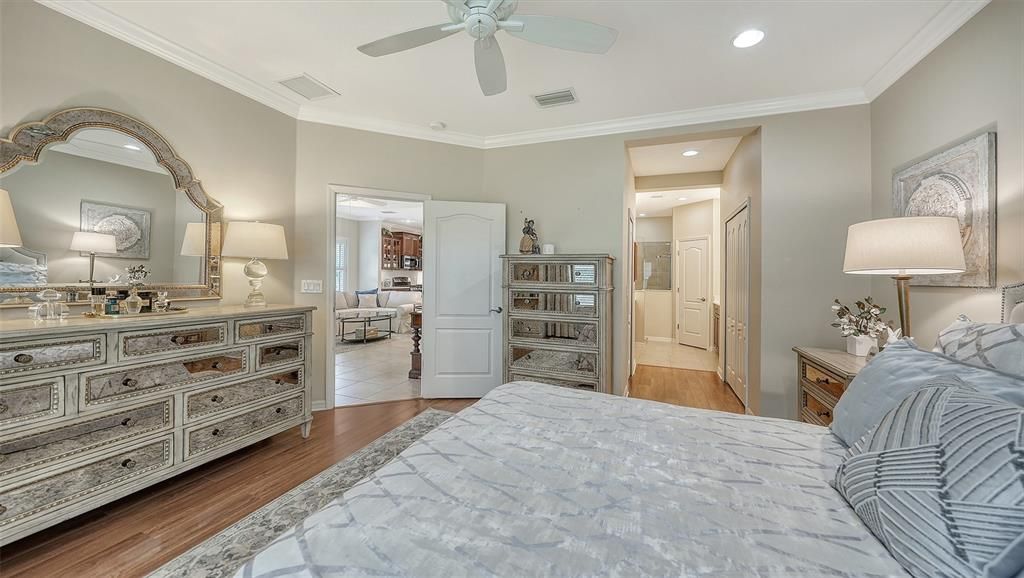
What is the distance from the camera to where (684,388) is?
4406 mm

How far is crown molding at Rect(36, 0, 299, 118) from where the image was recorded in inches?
82.5

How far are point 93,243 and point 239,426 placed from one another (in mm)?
1358

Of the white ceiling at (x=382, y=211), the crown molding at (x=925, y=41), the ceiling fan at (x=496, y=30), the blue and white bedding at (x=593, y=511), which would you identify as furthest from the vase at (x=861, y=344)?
the white ceiling at (x=382, y=211)

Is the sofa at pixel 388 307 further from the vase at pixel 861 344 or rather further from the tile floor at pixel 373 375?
the vase at pixel 861 344

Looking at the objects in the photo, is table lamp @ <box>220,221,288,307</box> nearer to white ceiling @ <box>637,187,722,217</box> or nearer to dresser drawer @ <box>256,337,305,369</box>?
dresser drawer @ <box>256,337,305,369</box>

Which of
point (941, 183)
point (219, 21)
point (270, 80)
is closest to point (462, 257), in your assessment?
point (270, 80)

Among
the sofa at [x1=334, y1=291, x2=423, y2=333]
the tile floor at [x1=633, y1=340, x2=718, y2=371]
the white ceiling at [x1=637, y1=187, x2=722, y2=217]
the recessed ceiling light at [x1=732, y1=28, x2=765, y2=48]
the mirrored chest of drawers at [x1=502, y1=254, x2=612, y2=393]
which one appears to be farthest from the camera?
the sofa at [x1=334, y1=291, x2=423, y2=333]

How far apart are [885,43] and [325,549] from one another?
12.2ft

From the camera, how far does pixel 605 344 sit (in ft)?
10.8

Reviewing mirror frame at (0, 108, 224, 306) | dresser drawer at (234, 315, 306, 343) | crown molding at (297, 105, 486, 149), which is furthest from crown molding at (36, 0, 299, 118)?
dresser drawer at (234, 315, 306, 343)

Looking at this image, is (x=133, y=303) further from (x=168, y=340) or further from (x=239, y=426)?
(x=239, y=426)

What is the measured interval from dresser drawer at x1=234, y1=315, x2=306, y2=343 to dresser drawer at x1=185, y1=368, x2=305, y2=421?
0.93ft

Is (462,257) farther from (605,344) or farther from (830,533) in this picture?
(830,533)

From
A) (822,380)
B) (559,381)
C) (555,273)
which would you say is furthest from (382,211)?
Result: (822,380)
